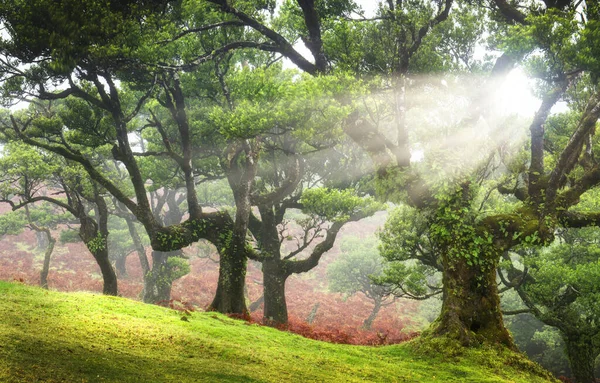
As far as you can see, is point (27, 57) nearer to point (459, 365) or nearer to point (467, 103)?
point (459, 365)

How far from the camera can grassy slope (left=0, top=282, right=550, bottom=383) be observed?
424 centimetres

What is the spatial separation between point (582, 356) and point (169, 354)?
1518 cm

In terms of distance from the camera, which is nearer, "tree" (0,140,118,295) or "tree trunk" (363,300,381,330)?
"tree" (0,140,118,295)

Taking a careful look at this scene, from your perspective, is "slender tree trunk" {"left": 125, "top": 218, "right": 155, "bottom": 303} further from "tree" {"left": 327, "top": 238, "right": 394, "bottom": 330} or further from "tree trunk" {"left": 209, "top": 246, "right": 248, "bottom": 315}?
"tree" {"left": 327, "top": 238, "right": 394, "bottom": 330}

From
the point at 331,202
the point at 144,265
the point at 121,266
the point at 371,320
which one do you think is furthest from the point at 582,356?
the point at 121,266

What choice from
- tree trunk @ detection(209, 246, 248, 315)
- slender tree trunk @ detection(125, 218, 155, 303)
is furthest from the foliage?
slender tree trunk @ detection(125, 218, 155, 303)

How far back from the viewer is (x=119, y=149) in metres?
13.4

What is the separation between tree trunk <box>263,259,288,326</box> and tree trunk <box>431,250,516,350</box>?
822 cm

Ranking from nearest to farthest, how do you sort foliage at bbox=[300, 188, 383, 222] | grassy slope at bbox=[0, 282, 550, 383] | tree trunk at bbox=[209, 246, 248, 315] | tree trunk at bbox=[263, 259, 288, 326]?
grassy slope at bbox=[0, 282, 550, 383] < tree trunk at bbox=[209, 246, 248, 315] < foliage at bbox=[300, 188, 383, 222] < tree trunk at bbox=[263, 259, 288, 326]

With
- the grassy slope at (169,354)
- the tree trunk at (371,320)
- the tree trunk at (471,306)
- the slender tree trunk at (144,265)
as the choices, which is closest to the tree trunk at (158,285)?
the slender tree trunk at (144,265)

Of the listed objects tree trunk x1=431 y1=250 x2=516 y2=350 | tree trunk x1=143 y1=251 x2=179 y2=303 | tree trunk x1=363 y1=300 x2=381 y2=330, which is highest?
tree trunk x1=431 y1=250 x2=516 y2=350

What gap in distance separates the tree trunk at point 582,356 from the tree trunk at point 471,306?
24.5 ft

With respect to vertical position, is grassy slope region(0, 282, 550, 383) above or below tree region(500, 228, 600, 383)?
below

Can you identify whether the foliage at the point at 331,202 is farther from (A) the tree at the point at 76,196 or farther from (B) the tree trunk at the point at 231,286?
(A) the tree at the point at 76,196
